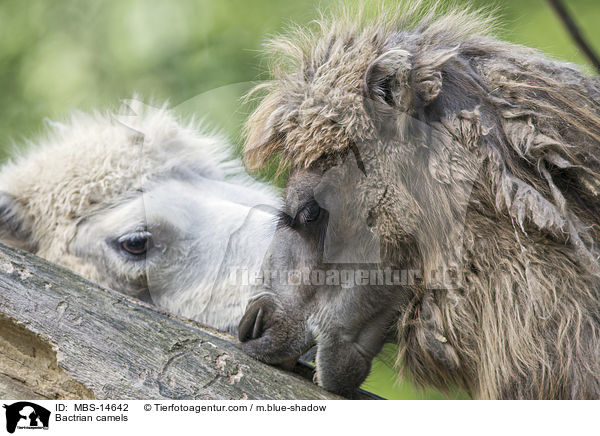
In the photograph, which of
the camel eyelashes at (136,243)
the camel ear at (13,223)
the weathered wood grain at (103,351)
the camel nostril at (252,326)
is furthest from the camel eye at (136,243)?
the camel nostril at (252,326)

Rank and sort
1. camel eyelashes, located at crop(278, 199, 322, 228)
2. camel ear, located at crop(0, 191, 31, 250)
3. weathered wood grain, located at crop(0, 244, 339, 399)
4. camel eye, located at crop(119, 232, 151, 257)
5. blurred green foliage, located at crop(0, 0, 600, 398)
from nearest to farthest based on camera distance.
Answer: weathered wood grain, located at crop(0, 244, 339, 399) → camel eyelashes, located at crop(278, 199, 322, 228) → camel eye, located at crop(119, 232, 151, 257) → camel ear, located at crop(0, 191, 31, 250) → blurred green foliage, located at crop(0, 0, 600, 398)

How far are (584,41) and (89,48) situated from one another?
150 inches

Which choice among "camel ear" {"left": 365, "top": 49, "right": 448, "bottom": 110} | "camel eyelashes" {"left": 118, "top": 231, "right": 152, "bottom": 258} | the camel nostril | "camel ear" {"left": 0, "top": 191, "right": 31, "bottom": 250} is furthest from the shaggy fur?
"camel ear" {"left": 0, "top": 191, "right": 31, "bottom": 250}

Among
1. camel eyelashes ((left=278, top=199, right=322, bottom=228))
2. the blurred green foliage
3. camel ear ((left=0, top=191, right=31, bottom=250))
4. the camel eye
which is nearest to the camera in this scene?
camel eyelashes ((left=278, top=199, right=322, bottom=228))

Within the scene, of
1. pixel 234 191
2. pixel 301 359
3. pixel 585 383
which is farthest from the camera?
pixel 234 191

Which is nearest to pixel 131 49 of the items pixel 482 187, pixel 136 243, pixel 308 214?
pixel 136 243

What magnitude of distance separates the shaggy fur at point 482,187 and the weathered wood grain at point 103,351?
1.60 ft

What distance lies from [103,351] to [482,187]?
3.85 ft

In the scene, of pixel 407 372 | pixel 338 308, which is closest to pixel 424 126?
pixel 338 308

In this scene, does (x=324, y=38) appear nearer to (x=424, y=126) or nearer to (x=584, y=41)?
(x=424, y=126)

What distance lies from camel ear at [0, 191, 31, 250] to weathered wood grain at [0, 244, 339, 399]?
102 cm
